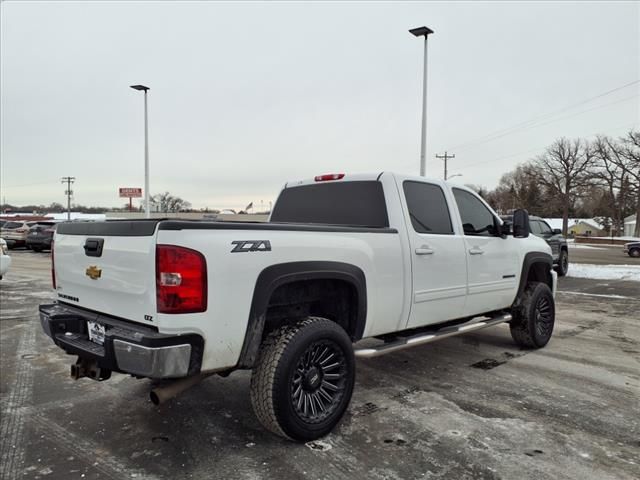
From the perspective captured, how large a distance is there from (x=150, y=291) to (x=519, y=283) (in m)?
4.41

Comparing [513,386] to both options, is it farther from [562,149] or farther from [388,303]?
[562,149]

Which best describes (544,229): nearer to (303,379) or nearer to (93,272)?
(303,379)

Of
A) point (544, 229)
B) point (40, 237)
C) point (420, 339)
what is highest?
point (544, 229)

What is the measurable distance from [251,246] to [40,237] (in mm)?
23446

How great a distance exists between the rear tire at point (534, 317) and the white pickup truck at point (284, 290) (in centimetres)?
95

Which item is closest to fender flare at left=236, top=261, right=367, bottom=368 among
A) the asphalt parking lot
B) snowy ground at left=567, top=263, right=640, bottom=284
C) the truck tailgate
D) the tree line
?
the truck tailgate

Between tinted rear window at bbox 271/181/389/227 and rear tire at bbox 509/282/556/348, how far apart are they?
2615 millimetres

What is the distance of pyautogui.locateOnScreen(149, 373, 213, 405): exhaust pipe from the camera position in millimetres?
2979

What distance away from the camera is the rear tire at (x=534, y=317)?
571cm

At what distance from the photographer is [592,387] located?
14.8ft

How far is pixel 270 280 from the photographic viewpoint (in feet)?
9.96

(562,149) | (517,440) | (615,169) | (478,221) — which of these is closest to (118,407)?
(517,440)

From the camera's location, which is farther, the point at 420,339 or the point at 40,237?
the point at 40,237

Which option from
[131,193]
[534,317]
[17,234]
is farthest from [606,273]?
[131,193]
